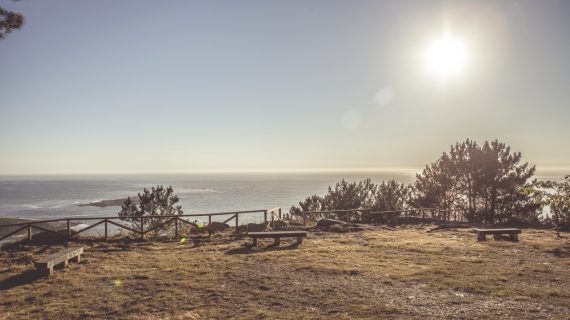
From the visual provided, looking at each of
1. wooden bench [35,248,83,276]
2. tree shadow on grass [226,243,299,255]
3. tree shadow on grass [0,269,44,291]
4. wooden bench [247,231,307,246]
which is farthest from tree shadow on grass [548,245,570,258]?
tree shadow on grass [0,269,44,291]

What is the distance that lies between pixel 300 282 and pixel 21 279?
27.0 feet

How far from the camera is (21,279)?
10.3 metres

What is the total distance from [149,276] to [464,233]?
15.7 meters

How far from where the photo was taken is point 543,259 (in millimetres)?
11875

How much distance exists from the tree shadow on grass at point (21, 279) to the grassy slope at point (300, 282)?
30mm

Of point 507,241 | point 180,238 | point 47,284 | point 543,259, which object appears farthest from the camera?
point 180,238

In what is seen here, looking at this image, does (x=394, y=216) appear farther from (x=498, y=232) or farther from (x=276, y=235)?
(x=276, y=235)

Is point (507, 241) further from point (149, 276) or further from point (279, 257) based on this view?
point (149, 276)

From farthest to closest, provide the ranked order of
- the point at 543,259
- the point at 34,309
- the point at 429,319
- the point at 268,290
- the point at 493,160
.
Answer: the point at 493,160 → the point at 543,259 → the point at 268,290 → the point at 34,309 → the point at 429,319

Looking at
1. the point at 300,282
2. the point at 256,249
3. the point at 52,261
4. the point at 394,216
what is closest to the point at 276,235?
the point at 256,249

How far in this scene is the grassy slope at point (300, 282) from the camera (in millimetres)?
7426

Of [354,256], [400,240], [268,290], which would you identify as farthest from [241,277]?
[400,240]

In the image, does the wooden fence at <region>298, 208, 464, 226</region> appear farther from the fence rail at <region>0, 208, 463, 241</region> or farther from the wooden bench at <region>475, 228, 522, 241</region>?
the wooden bench at <region>475, 228, 522, 241</region>

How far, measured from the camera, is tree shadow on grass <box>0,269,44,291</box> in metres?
9.72
